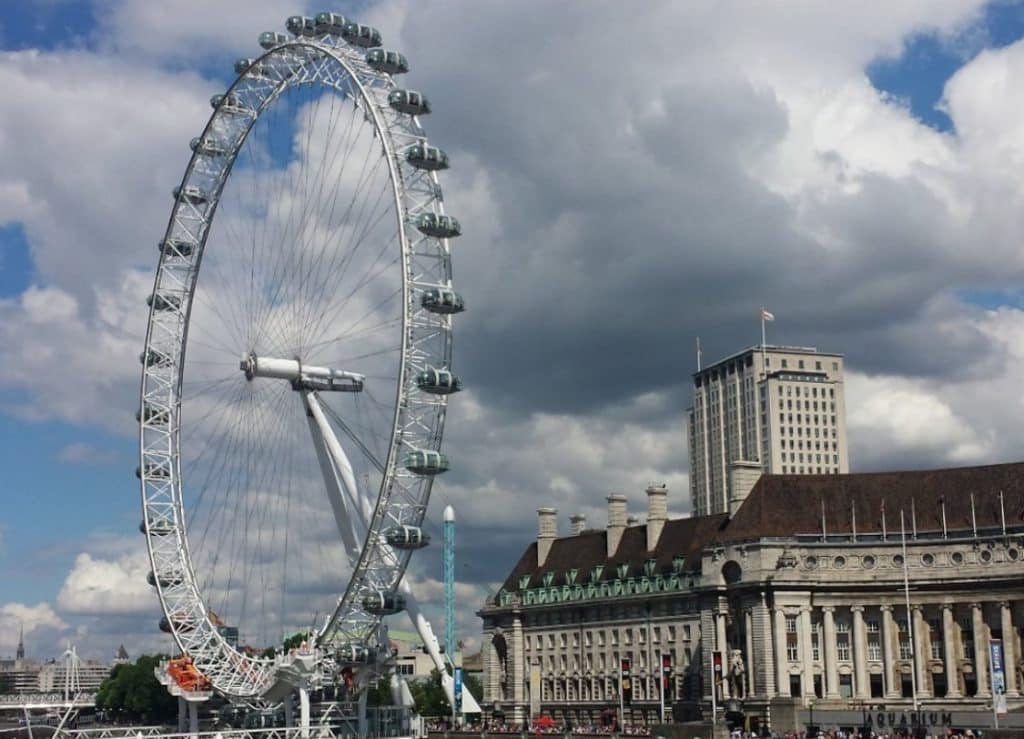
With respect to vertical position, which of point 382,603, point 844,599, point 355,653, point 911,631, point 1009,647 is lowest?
point 355,653

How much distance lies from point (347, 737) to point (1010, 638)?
47.4 m

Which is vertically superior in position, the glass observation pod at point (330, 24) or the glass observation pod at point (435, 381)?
the glass observation pod at point (330, 24)

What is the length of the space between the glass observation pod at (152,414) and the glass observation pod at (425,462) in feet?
84.4

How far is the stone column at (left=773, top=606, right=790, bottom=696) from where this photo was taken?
347ft

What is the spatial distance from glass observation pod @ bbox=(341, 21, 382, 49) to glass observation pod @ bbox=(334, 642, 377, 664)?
105ft

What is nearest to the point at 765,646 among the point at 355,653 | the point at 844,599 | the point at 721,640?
the point at 721,640

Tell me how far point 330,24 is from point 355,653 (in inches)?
1319

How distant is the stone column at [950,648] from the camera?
341ft

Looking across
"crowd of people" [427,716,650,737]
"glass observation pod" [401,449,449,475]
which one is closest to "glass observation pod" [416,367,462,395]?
"glass observation pod" [401,449,449,475]

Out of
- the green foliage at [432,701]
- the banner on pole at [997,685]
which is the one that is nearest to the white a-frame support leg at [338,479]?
the banner on pole at [997,685]

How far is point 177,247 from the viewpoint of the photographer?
93688 mm

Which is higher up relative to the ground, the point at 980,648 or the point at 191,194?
the point at 191,194

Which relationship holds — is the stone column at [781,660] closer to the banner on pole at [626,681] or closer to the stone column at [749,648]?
the stone column at [749,648]

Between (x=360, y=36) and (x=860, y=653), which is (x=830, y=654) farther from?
(x=360, y=36)
